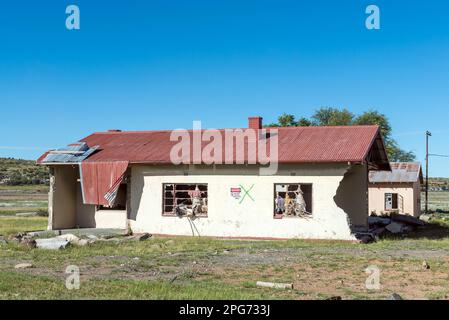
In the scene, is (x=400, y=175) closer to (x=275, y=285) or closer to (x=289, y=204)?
(x=289, y=204)

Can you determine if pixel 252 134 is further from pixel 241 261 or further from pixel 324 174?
pixel 241 261

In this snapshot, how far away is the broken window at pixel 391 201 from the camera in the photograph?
37.2 m

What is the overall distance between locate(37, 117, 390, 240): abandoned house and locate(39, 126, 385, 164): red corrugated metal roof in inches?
1.7

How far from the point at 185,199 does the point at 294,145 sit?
4920 mm

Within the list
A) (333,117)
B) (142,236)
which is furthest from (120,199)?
(333,117)

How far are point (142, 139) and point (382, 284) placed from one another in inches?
668

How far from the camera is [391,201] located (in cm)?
3738

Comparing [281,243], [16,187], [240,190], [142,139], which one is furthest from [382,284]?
[16,187]

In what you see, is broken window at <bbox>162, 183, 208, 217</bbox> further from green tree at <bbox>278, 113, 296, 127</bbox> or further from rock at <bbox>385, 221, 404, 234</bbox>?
green tree at <bbox>278, 113, 296, 127</bbox>

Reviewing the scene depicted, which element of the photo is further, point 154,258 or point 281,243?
point 281,243

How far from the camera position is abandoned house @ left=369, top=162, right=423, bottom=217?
36.2 m

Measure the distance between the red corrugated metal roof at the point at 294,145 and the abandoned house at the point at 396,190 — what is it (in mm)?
13999

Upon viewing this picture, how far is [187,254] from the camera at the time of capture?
54.9 ft

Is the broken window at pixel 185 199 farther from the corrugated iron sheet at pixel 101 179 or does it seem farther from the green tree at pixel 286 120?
the green tree at pixel 286 120
